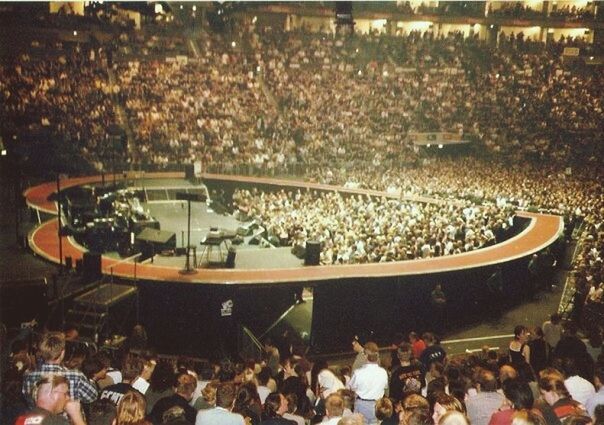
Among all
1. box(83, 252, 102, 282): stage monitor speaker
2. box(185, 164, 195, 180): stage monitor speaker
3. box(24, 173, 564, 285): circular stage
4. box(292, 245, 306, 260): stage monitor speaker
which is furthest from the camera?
box(185, 164, 195, 180): stage monitor speaker

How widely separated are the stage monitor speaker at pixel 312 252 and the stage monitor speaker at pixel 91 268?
153 inches

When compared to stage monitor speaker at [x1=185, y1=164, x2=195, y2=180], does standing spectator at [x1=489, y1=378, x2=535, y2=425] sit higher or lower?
higher

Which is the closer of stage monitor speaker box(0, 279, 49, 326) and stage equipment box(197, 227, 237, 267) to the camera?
stage monitor speaker box(0, 279, 49, 326)

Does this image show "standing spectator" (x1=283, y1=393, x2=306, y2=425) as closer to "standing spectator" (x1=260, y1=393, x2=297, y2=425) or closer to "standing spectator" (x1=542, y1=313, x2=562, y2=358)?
"standing spectator" (x1=260, y1=393, x2=297, y2=425)

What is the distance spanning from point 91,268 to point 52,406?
21.2 feet

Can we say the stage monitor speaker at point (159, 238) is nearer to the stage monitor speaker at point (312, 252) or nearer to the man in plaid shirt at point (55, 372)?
the stage monitor speaker at point (312, 252)

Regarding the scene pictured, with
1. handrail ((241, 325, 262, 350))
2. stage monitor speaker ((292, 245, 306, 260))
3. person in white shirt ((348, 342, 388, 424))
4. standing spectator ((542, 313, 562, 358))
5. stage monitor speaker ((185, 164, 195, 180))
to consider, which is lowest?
handrail ((241, 325, 262, 350))

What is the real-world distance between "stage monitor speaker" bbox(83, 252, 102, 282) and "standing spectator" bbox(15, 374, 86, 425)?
6.24m

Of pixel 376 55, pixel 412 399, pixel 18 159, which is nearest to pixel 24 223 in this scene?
pixel 18 159

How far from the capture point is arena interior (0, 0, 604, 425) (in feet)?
18.0

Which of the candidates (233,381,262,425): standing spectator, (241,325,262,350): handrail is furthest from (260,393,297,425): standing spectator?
(241,325,262,350): handrail

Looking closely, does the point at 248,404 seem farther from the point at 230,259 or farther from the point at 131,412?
the point at 230,259

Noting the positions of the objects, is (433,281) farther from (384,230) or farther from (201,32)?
(201,32)

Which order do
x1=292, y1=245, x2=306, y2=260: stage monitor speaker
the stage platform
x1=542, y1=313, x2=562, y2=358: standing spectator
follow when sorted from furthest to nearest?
x1=292, y1=245, x2=306, y2=260: stage monitor speaker < the stage platform < x1=542, y1=313, x2=562, y2=358: standing spectator
